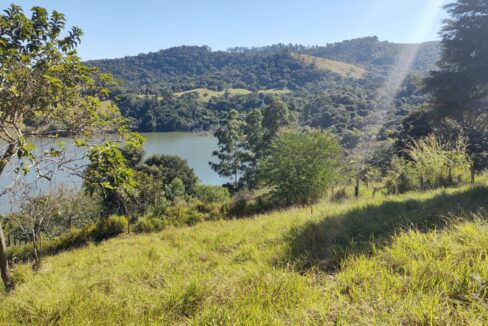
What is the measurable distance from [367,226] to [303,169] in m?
7.45

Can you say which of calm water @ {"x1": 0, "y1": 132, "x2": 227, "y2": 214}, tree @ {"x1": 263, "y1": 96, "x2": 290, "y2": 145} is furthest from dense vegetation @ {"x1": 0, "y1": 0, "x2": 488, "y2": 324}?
calm water @ {"x1": 0, "y1": 132, "x2": 227, "y2": 214}

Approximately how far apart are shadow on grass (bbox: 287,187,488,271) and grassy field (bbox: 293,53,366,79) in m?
134

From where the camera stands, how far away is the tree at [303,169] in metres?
11.8

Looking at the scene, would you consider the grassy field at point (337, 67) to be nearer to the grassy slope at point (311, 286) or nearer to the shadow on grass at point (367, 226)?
the shadow on grass at point (367, 226)

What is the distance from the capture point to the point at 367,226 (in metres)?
4.46

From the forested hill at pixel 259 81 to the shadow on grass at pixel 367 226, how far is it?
38.3 ft

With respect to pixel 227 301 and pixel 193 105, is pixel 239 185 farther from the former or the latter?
pixel 193 105

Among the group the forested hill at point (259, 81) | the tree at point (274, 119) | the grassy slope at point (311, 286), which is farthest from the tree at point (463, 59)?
the grassy slope at point (311, 286)

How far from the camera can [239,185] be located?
3152cm

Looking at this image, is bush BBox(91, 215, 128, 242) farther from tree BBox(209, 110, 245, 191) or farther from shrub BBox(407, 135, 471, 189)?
tree BBox(209, 110, 245, 191)

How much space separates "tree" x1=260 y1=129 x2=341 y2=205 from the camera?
465 inches

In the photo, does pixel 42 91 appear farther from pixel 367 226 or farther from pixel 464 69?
pixel 464 69

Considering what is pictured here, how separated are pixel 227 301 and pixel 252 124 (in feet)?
90.5

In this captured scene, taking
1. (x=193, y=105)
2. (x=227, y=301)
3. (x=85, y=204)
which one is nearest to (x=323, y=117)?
(x=193, y=105)
